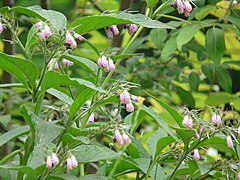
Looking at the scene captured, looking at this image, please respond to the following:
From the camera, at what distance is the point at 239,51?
2293mm

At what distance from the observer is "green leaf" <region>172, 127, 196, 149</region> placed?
1132 millimetres

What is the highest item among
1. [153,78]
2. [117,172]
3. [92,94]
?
[92,94]

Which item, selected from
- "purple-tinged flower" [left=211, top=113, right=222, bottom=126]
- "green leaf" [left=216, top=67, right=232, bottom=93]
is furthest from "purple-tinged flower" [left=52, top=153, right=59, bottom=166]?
"green leaf" [left=216, top=67, right=232, bottom=93]

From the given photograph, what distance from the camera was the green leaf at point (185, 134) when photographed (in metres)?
1.13

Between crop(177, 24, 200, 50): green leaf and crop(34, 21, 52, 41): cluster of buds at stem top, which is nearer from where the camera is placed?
crop(34, 21, 52, 41): cluster of buds at stem top

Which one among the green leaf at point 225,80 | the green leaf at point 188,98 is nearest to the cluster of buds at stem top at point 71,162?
the green leaf at point 225,80

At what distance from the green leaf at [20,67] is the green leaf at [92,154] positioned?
151 mm

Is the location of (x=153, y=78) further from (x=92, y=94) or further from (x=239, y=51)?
(x=92, y=94)

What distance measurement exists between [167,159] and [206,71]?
2.40 feet

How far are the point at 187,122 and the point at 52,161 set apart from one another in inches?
12.0

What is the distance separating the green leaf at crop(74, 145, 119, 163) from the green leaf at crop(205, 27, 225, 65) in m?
0.65

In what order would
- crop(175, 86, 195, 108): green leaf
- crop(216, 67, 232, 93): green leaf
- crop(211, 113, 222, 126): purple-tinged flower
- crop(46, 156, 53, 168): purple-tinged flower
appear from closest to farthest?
crop(46, 156, 53, 168): purple-tinged flower < crop(211, 113, 222, 126): purple-tinged flower < crop(216, 67, 232, 93): green leaf < crop(175, 86, 195, 108): green leaf

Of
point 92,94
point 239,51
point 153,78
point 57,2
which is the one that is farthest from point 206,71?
point 57,2

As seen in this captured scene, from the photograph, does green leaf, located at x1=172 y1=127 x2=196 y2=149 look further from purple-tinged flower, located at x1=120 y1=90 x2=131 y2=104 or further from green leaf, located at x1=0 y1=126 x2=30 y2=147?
green leaf, located at x1=0 y1=126 x2=30 y2=147
